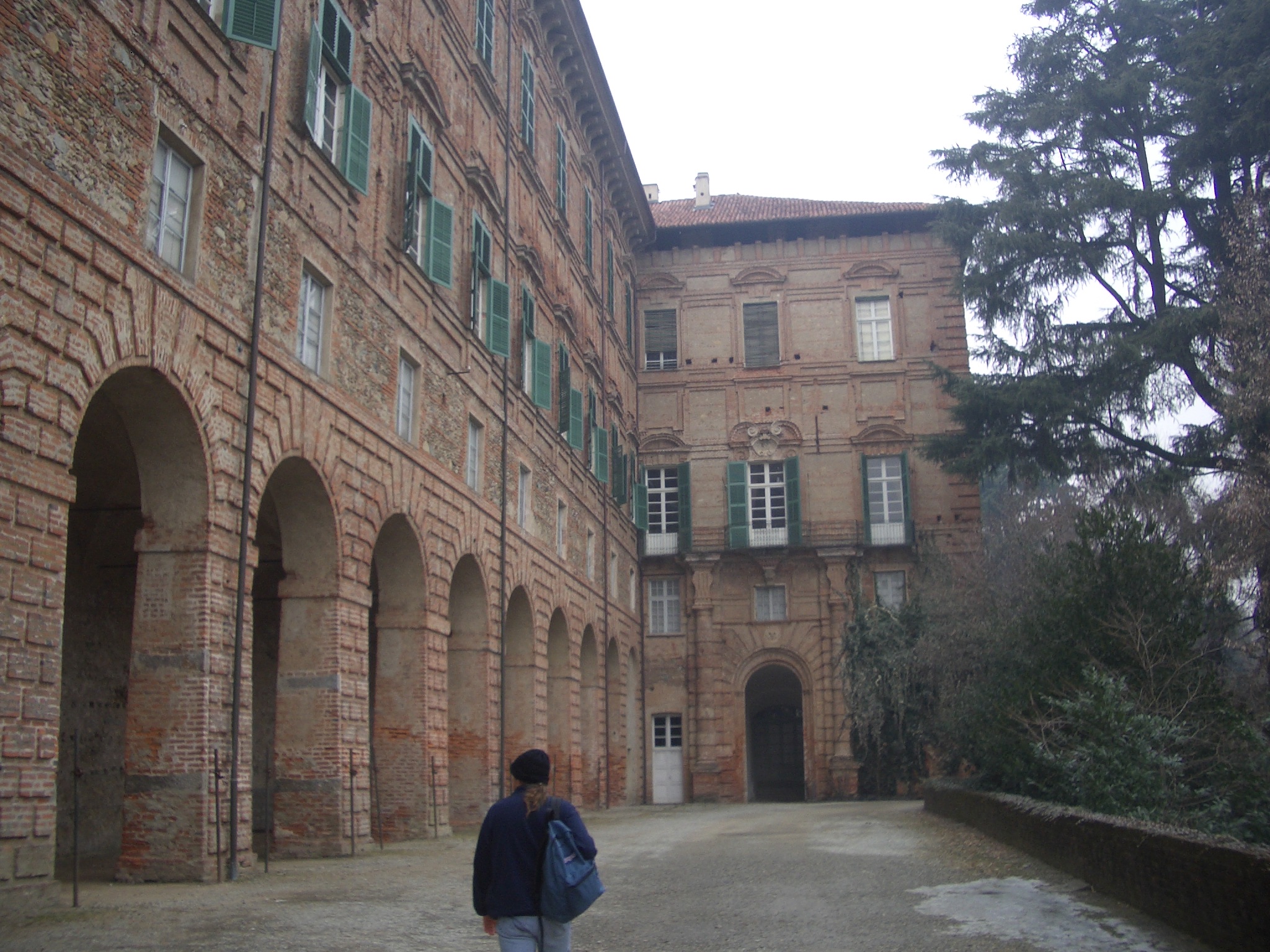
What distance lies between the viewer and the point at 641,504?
35000 mm

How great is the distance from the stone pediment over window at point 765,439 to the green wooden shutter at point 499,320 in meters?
16.3

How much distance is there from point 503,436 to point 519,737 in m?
5.34

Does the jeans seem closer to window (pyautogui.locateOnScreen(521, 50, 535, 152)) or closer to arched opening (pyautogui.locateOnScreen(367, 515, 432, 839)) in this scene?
arched opening (pyautogui.locateOnScreen(367, 515, 432, 839))

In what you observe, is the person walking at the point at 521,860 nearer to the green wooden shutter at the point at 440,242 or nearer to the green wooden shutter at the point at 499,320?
the green wooden shutter at the point at 440,242

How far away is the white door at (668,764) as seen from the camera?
3406 cm

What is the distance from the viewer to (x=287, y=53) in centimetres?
1303

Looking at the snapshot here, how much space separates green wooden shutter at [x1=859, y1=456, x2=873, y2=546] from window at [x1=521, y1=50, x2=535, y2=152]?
15344 millimetres

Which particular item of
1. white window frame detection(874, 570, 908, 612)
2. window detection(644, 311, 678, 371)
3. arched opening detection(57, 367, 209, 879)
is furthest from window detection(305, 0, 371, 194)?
white window frame detection(874, 570, 908, 612)

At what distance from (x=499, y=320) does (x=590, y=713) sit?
443 inches

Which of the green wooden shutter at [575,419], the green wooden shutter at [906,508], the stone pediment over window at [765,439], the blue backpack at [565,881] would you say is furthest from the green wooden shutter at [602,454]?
the blue backpack at [565,881]

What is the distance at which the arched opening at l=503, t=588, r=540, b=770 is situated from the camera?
70.5 ft

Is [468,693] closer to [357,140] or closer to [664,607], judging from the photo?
[357,140]

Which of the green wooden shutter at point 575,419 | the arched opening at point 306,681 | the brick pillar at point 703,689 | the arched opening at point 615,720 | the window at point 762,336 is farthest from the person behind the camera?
the window at point 762,336

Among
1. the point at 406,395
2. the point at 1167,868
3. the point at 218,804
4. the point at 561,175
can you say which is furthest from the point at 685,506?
the point at 1167,868
